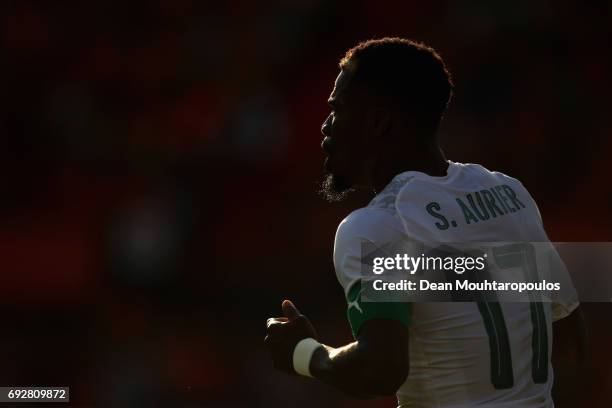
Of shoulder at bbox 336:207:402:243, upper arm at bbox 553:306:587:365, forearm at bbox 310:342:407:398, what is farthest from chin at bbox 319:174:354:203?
Result: upper arm at bbox 553:306:587:365

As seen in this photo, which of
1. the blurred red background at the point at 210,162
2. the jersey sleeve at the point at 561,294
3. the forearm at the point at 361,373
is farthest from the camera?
the blurred red background at the point at 210,162

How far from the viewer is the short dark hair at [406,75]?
2.68 m

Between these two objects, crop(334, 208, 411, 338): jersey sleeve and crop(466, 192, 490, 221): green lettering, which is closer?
crop(334, 208, 411, 338): jersey sleeve

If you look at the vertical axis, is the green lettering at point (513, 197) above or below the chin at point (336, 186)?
below

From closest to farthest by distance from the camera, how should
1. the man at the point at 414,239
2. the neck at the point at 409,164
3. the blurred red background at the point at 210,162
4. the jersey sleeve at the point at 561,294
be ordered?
1. the man at the point at 414,239
2. the neck at the point at 409,164
3. the jersey sleeve at the point at 561,294
4. the blurred red background at the point at 210,162

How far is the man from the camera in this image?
2.36 meters

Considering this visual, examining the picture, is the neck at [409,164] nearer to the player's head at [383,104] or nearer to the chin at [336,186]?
the player's head at [383,104]

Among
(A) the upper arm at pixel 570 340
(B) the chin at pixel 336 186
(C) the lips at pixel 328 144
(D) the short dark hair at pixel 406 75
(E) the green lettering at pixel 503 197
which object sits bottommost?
(A) the upper arm at pixel 570 340

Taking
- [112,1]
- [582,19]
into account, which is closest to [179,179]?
[112,1]

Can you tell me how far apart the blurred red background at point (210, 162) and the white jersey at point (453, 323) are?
17.9ft

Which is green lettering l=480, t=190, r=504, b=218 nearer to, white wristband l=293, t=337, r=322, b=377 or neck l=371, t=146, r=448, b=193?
neck l=371, t=146, r=448, b=193

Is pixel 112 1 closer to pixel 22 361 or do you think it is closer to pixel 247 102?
pixel 247 102

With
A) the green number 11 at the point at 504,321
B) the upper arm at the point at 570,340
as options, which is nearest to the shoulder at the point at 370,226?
the green number 11 at the point at 504,321

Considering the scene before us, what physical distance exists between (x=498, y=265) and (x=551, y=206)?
23.8ft
